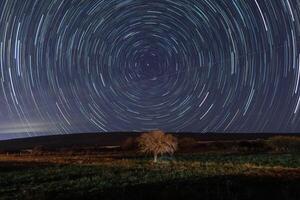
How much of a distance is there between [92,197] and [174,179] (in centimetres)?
780

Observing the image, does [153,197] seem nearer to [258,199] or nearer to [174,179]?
[258,199]

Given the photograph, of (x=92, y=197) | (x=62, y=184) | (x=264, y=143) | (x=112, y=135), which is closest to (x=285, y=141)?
(x=264, y=143)

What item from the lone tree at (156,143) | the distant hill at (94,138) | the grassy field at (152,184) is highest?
the distant hill at (94,138)

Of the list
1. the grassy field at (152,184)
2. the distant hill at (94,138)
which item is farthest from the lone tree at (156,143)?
the distant hill at (94,138)

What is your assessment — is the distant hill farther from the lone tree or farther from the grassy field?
the grassy field

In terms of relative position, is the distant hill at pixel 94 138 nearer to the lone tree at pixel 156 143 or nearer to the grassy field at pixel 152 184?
the lone tree at pixel 156 143

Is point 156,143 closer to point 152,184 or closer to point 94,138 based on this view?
point 152,184

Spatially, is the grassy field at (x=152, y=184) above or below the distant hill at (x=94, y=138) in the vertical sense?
below

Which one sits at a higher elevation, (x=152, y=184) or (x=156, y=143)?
(x=156, y=143)

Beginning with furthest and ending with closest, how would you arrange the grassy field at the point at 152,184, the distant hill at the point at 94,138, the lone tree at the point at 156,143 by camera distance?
the distant hill at the point at 94,138
the lone tree at the point at 156,143
the grassy field at the point at 152,184

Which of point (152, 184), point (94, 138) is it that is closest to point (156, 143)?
point (152, 184)

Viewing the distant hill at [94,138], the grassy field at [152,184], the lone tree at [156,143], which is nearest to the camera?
the grassy field at [152,184]

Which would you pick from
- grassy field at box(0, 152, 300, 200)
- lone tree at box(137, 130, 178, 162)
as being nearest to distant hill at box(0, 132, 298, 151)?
lone tree at box(137, 130, 178, 162)

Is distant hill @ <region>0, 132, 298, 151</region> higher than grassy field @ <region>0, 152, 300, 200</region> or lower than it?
higher
